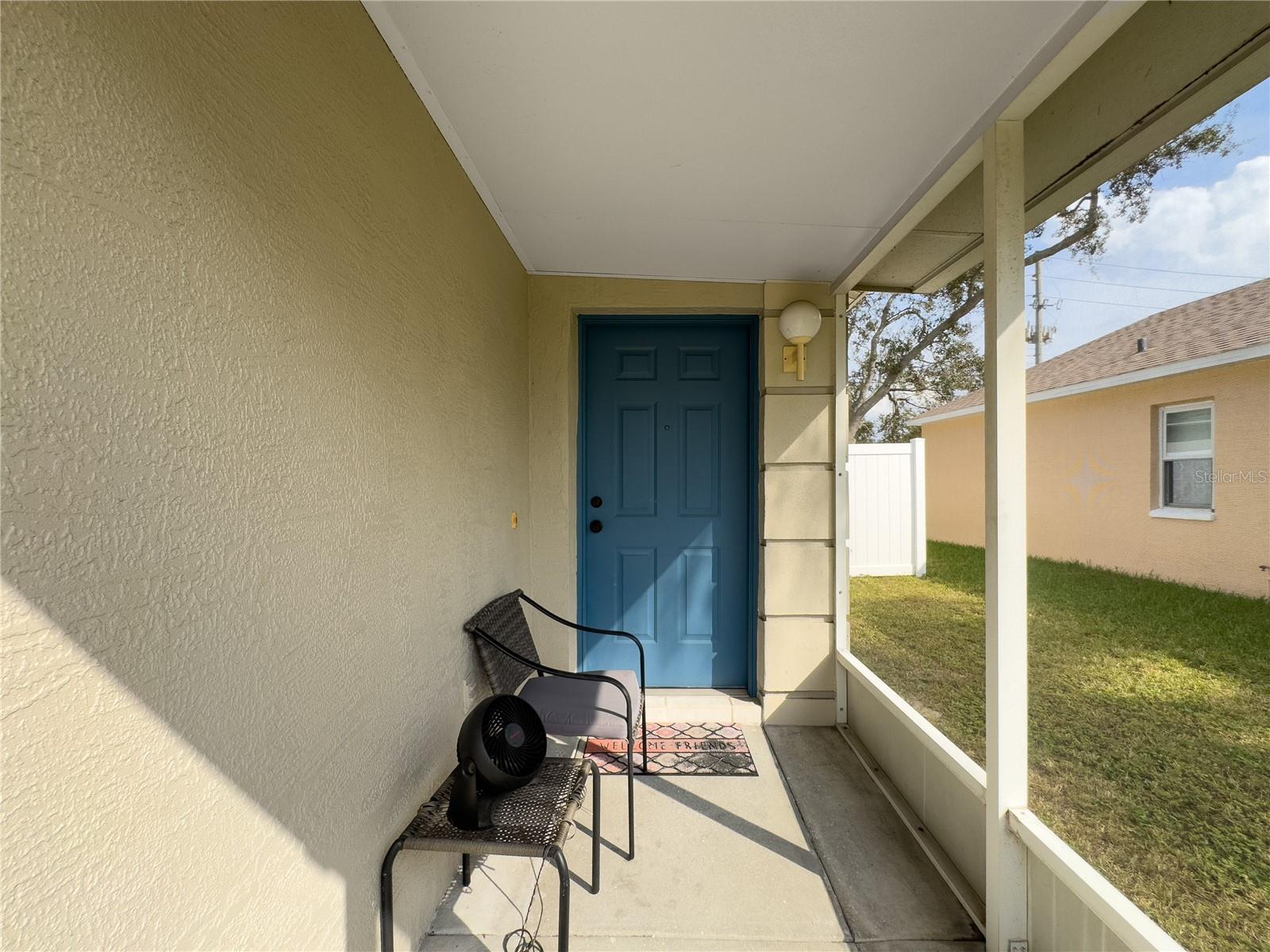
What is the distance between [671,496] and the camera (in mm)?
3273

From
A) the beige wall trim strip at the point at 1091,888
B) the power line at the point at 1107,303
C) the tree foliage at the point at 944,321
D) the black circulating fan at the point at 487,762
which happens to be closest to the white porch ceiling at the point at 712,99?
the tree foliage at the point at 944,321

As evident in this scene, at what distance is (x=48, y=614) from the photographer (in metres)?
0.61

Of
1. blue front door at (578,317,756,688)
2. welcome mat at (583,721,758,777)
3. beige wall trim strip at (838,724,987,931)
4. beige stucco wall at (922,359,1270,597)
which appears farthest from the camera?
blue front door at (578,317,756,688)

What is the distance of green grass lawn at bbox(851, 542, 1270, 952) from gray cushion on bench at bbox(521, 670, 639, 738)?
1.23 meters

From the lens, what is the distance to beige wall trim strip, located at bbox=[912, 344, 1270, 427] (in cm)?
100

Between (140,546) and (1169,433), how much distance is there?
6.03 ft

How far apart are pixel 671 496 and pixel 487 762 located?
6.80 ft

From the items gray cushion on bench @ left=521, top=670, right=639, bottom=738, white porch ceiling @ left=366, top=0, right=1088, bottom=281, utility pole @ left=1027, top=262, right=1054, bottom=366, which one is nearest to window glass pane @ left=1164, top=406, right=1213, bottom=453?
utility pole @ left=1027, top=262, right=1054, bottom=366

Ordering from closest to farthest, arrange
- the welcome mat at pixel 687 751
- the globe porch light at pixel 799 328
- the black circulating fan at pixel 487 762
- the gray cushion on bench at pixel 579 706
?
the black circulating fan at pixel 487 762 < the gray cushion on bench at pixel 579 706 < the welcome mat at pixel 687 751 < the globe porch light at pixel 799 328

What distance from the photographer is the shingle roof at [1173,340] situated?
99 cm

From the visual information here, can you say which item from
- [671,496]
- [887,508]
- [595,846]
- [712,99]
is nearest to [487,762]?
[595,846]

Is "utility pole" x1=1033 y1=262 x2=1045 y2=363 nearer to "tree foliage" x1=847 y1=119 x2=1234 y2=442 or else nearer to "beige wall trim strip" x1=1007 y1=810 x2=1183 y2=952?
"tree foliage" x1=847 y1=119 x2=1234 y2=442

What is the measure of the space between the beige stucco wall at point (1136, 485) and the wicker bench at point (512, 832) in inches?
57.4

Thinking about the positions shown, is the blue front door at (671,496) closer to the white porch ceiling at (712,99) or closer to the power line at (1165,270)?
the white porch ceiling at (712,99)
